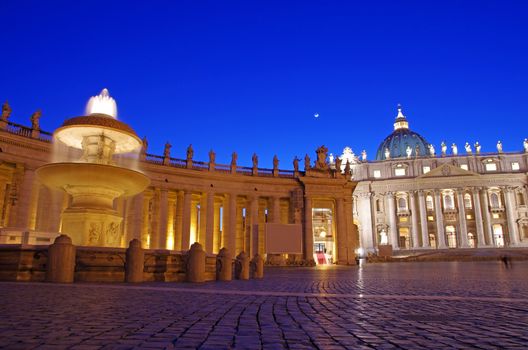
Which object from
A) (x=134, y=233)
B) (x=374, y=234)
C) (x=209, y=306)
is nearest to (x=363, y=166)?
(x=374, y=234)

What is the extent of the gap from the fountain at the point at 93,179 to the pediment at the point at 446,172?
99.9 meters

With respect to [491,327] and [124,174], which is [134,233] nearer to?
[124,174]

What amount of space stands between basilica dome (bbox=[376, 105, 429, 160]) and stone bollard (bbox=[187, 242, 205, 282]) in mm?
126091

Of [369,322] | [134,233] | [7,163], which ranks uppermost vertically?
[7,163]

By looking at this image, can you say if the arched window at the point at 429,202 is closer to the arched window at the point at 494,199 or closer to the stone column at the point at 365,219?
the arched window at the point at 494,199

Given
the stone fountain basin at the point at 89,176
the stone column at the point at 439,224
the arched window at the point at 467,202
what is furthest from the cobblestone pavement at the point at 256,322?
the arched window at the point at 467,202

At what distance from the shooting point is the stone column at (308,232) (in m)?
48.9

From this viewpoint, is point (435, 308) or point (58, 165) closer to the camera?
point (435, 308)

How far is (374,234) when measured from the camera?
360 feet

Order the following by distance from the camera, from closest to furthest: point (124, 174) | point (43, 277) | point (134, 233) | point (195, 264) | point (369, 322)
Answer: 1. point (369, 322)
2. point (43, 277)
3. point (195, 264)
4. point (124, 174)
5. point (134, 233)

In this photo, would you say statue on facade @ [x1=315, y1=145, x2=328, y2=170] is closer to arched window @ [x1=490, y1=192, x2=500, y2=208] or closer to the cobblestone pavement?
the cobblestone pavement

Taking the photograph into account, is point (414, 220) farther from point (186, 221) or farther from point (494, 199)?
point (186, 221)

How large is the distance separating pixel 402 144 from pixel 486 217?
45524mm

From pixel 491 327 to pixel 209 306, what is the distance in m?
5.69
